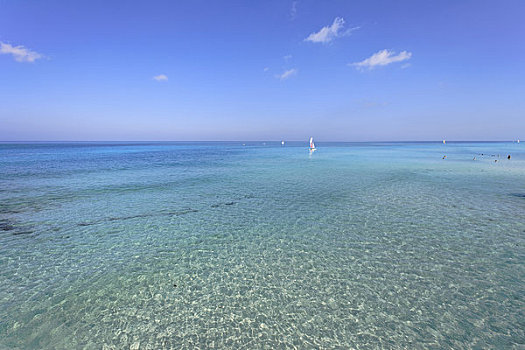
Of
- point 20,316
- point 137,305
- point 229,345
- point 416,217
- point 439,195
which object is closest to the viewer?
point 229,345

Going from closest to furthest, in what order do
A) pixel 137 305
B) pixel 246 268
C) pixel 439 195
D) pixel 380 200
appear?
pixel 137 305 → pixel 246 268 → pixel 380 200 → pixel 439 195

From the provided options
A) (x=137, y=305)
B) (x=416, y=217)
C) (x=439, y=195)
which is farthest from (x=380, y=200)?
(x=137, y=305)

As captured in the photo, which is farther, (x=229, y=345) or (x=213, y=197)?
(x=213, y=197)

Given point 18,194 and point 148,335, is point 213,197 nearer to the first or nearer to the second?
point 148,335

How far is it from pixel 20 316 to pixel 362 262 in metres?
9.61

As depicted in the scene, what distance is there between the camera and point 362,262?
8.03 meters

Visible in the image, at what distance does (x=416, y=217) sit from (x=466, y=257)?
15.0 feet

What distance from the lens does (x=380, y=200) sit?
54.0ft

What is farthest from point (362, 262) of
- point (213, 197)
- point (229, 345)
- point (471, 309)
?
point (213, 197)

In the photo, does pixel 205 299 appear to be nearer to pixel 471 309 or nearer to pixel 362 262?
pixel 362 262

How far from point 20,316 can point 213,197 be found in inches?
493

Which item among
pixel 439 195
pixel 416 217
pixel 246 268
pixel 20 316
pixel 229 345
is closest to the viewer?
pixel 229 345

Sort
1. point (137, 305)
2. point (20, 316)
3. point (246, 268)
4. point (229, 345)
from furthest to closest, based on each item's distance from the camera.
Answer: point (246, 268)
point (137, 305)
point (20, 316)
point (229, 345)

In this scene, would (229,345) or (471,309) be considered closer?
(229,345)
